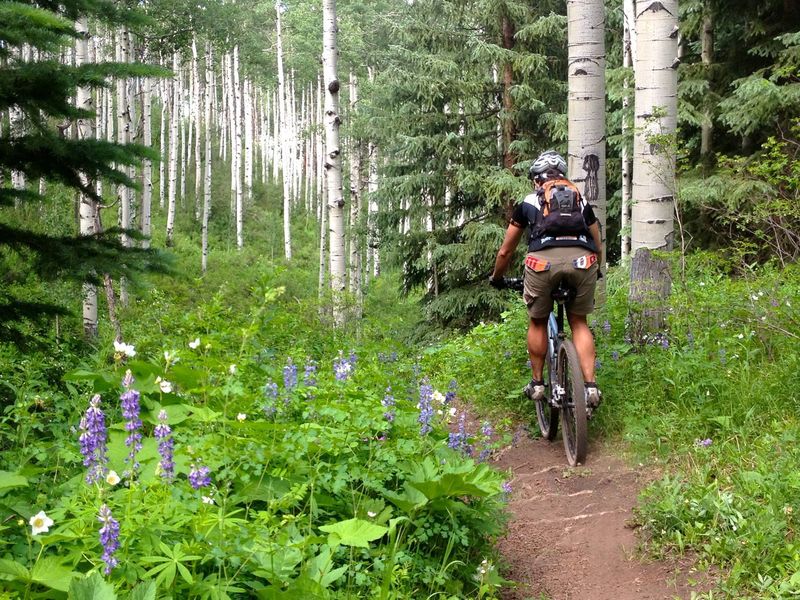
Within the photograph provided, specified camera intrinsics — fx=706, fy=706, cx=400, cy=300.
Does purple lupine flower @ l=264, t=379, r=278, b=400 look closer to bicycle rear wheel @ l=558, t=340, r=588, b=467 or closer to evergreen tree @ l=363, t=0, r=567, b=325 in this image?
bicycle rear wheel @ l=558, t=340, r=588, b=467

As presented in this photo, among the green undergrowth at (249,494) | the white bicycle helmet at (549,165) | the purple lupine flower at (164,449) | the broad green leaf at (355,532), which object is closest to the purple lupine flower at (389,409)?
the green undergrowth at (249,494)

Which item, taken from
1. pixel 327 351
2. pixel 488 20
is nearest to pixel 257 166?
pixel 488 20

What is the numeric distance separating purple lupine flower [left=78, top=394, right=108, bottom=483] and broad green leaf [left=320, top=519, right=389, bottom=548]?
0.81m

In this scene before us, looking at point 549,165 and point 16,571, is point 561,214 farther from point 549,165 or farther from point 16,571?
point 16,571

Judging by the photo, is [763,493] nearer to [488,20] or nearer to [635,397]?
[635,397]

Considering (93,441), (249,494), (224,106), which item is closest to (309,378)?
(249,494)

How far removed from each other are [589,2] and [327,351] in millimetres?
3971

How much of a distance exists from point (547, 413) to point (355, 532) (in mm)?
3253

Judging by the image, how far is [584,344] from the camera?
4.94 meters

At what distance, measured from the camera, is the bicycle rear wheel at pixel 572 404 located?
15.5ft

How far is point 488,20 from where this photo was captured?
1345cm

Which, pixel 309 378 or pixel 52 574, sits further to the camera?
pixel 309 378

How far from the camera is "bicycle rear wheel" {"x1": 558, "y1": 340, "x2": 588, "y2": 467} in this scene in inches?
187

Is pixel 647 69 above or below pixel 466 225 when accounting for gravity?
above
